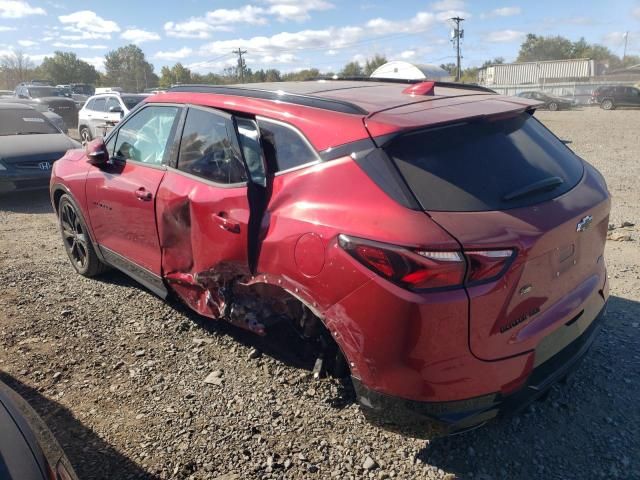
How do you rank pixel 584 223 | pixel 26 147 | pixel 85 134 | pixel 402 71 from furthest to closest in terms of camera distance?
pixel 402 71 < pixel 85 134 < pixel 26 147 < pixel 584 223

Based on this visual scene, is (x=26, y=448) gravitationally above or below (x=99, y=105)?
below

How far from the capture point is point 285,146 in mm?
2682

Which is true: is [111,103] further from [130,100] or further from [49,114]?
[49,114]

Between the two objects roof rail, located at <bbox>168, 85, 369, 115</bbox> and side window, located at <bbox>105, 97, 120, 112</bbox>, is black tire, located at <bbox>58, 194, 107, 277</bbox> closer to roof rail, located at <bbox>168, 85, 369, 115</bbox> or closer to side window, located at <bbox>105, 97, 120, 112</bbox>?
roof rail, located at <bbox>168, 85, 369, 115</bbox>

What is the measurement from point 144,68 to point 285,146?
87.1m

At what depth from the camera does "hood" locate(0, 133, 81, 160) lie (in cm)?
820

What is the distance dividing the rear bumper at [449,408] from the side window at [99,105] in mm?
14060

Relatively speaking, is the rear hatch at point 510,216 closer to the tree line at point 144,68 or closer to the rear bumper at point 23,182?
the rear bumper at point 23,182

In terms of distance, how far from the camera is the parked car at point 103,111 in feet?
43.7

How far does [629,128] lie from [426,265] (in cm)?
2153

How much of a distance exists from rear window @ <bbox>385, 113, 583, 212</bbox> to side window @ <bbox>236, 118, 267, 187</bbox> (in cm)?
81

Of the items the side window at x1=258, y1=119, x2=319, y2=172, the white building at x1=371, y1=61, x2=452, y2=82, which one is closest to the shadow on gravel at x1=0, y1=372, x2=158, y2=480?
the side window at x1=258, y1=119, x2=319, y2=172

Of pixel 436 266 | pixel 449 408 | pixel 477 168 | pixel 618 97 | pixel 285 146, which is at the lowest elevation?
pixel 449 408

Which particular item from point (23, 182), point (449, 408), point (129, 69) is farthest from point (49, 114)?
point (129, 69)
